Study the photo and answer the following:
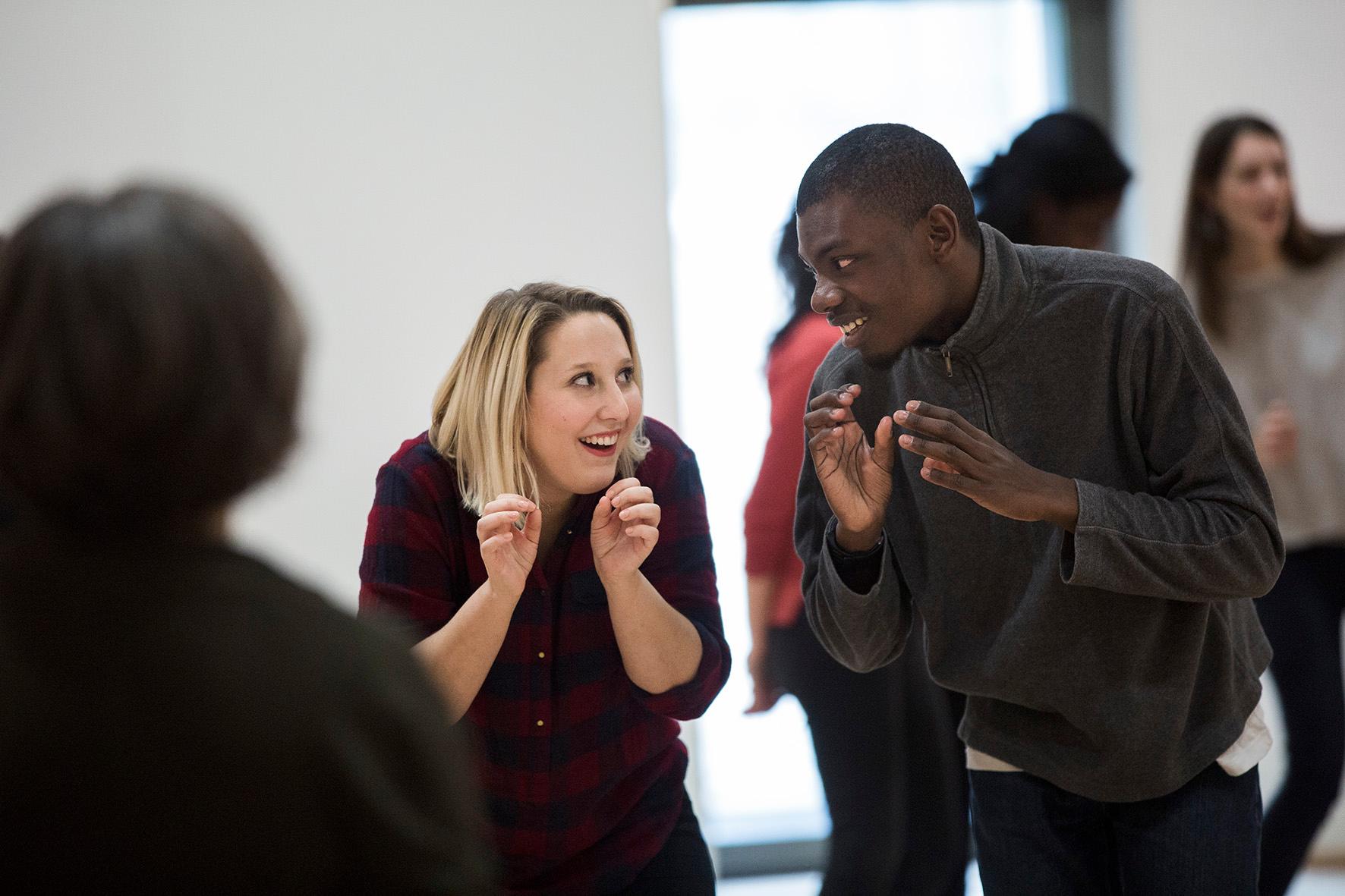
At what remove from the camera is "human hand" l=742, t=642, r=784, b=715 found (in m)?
2.63

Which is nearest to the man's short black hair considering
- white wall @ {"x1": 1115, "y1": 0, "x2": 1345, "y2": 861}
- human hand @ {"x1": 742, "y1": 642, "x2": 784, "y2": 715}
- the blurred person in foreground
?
the blurred person in foreground

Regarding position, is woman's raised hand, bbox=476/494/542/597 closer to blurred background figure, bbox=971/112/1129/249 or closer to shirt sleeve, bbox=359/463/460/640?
shirt sleeve, bbox=359/463/460/640

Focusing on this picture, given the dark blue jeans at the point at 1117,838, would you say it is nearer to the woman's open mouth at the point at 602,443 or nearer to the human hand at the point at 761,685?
the woman's open mouth at the point at 602,443

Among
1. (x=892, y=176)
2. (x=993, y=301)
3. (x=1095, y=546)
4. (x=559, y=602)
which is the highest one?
(x=892, y=176)

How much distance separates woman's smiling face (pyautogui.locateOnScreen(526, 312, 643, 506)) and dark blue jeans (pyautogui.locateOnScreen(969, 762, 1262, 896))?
706mm

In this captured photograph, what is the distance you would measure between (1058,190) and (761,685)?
3.79ft

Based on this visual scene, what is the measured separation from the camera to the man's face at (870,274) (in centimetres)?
161

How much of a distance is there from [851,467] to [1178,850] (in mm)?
643

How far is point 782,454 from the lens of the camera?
256 centimetres

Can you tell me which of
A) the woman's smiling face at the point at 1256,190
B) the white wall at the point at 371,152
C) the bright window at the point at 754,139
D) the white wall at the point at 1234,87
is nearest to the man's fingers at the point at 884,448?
the woman's smiling face at the point at 1256,190

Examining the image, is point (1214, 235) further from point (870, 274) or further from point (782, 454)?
point (870, 274)

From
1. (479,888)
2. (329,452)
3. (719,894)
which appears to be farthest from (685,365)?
(479,888)

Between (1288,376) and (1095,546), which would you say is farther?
(1288,376)

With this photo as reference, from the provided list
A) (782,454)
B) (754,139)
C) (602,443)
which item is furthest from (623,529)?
(754,139)
